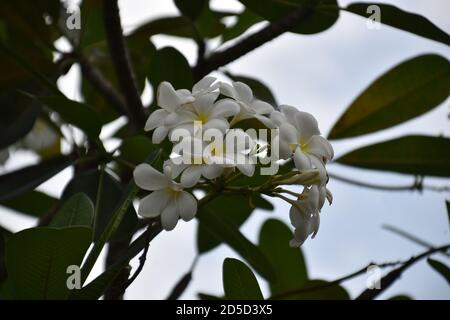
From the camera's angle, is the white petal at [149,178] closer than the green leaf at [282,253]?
Yes

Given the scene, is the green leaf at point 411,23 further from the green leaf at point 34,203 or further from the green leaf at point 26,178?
the green leaf at point 34,203

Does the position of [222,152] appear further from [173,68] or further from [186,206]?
[173,68]

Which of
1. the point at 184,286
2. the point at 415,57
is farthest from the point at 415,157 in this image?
the point at 184,286

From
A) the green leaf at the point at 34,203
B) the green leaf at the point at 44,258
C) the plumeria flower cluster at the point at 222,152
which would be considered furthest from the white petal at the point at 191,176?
the green leaf at the point at 34,203

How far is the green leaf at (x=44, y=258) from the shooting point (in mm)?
729

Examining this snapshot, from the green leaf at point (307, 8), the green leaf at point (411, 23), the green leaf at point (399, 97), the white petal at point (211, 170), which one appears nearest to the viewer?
the white petal at point (211, 170)

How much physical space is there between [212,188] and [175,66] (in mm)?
290

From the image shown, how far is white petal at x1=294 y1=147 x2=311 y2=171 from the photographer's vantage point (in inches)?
29.0

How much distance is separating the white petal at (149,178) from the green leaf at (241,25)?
0.59 meters

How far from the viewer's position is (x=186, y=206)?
751 mm

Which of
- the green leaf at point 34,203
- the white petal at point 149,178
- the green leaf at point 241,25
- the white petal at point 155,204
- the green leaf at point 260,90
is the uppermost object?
the white petal at point 149,178

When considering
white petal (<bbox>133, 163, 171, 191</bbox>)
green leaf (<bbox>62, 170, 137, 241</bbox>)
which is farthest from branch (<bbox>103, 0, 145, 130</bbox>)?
white petal (<bbox>133, 163, 171, 191</bbox>)

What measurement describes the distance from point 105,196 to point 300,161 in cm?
38

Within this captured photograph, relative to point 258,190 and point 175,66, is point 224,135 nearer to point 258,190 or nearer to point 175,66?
point 258,190
